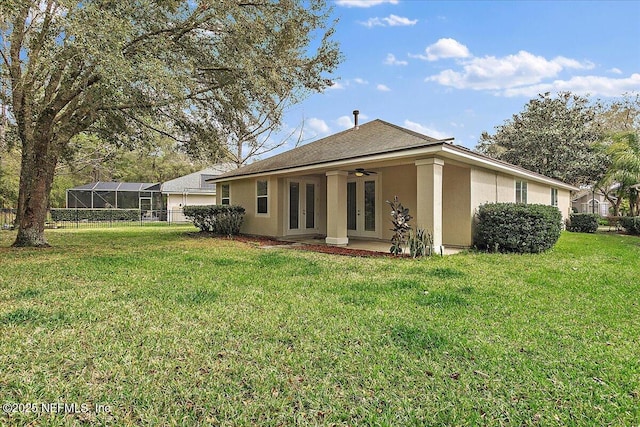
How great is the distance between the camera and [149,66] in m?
6.95

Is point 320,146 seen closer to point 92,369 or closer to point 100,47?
point 100,47

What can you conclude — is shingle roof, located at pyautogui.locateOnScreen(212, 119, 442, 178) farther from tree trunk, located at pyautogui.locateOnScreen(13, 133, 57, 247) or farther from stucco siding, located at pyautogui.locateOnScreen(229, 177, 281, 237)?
tree trunk, located at pyautogui.locateOnScreen(13, 133, 57, 247)

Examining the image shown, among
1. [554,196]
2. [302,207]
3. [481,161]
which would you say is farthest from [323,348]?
[554,196]

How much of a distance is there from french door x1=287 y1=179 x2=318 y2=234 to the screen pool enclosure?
18895mm

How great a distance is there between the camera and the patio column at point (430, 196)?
331 inches

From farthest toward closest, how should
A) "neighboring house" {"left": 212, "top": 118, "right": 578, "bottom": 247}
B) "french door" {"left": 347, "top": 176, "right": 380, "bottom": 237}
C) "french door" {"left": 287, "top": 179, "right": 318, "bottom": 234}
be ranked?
"french door" {"left": 287, "top": 179, "right": 318, "bottom": 234}, "french door" {"left": 347, "top": 176, "right": 380, "bottom": 237}, "neighboring house" {"left": 212, "top": 118, "right": 578, "bottom": 247}

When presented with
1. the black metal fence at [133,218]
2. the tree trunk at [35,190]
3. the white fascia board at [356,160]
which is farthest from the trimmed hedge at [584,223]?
the black metal fence at [133,218]

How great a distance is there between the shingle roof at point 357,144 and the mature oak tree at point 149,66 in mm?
1867

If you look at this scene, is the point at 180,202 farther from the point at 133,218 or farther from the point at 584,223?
the point at 584,223

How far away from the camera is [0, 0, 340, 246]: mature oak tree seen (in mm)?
6816

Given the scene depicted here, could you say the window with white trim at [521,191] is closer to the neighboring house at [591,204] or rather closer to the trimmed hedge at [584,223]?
the trimmed hedge at [584,223]

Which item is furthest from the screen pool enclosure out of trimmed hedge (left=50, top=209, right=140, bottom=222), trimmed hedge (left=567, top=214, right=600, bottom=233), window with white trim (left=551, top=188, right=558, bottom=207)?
trimmed hedge (left=567, top=214, right=600, bottom=233)

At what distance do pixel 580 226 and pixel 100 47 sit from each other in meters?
20.6

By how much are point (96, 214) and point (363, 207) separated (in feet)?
81.1
